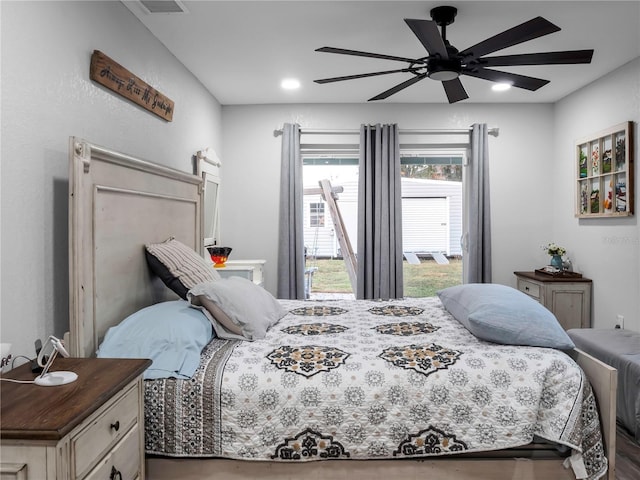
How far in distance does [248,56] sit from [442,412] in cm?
280

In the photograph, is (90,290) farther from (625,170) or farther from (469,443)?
(625,170)

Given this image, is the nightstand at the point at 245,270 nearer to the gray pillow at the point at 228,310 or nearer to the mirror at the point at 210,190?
the mirror at the point at 210,190

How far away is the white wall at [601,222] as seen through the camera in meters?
3.60

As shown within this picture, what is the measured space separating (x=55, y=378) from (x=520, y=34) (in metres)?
2.36

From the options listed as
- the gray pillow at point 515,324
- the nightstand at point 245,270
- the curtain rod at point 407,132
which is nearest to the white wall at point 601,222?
the curtain rod at point 407,132

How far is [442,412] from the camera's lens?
73.3 inches

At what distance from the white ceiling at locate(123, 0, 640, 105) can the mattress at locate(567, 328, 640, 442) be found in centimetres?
205

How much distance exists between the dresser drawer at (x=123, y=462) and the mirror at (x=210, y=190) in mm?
2542

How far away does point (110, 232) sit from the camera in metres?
2.16

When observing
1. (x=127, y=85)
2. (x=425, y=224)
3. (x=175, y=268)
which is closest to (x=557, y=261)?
(x=425, y=224)

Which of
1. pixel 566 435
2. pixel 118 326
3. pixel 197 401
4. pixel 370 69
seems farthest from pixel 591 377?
pixel 370 69

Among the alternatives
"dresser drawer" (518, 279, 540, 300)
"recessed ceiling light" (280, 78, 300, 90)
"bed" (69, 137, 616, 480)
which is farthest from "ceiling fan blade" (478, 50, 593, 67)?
"dresser drawer" (518, 279, 540, 300)

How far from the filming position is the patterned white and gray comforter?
1834mm

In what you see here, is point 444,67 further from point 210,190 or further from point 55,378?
point 210,190
